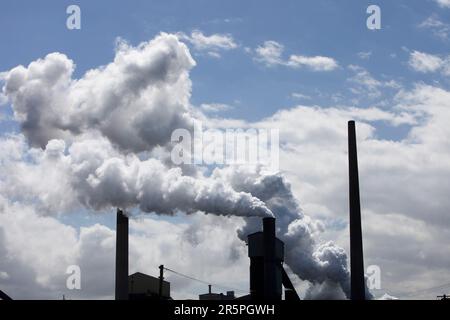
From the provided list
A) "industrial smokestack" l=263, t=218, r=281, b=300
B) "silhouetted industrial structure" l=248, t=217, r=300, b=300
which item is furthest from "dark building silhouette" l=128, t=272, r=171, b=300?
"industrial smokestack" l=263, t=218, r=281, b=300

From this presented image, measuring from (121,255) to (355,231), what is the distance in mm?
21438

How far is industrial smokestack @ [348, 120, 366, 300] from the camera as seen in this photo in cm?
4856

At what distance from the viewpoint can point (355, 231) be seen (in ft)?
161

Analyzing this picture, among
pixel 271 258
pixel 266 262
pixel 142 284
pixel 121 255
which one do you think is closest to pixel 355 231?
pixel 271 258

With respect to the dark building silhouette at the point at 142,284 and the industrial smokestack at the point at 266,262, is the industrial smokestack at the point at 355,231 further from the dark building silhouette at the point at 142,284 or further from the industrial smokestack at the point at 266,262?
the dark building silhouette at the point at 142,284

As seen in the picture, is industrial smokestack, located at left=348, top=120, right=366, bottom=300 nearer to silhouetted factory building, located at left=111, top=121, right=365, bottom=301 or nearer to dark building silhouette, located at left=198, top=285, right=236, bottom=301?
silhouetted factory building, located at left=111, top=121, right=365, bottom=301

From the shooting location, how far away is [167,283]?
257ft

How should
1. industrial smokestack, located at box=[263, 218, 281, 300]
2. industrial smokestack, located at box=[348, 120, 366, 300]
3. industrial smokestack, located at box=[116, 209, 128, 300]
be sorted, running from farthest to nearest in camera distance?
industrial smokestack, located at box=[116, 209, 128, 300]
industrial smokestack, located at box=[263, 218, 281, 300]
industrial smokestack, located at box=[348, 120, 366, 300]

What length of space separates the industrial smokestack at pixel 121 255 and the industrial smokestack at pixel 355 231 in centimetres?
2038

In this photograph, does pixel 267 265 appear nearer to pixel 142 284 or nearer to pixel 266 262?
pixel 266 262

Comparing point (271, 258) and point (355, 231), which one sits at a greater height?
point (355, 231)

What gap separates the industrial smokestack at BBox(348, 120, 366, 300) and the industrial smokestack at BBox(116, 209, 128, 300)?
2038 centimetres
